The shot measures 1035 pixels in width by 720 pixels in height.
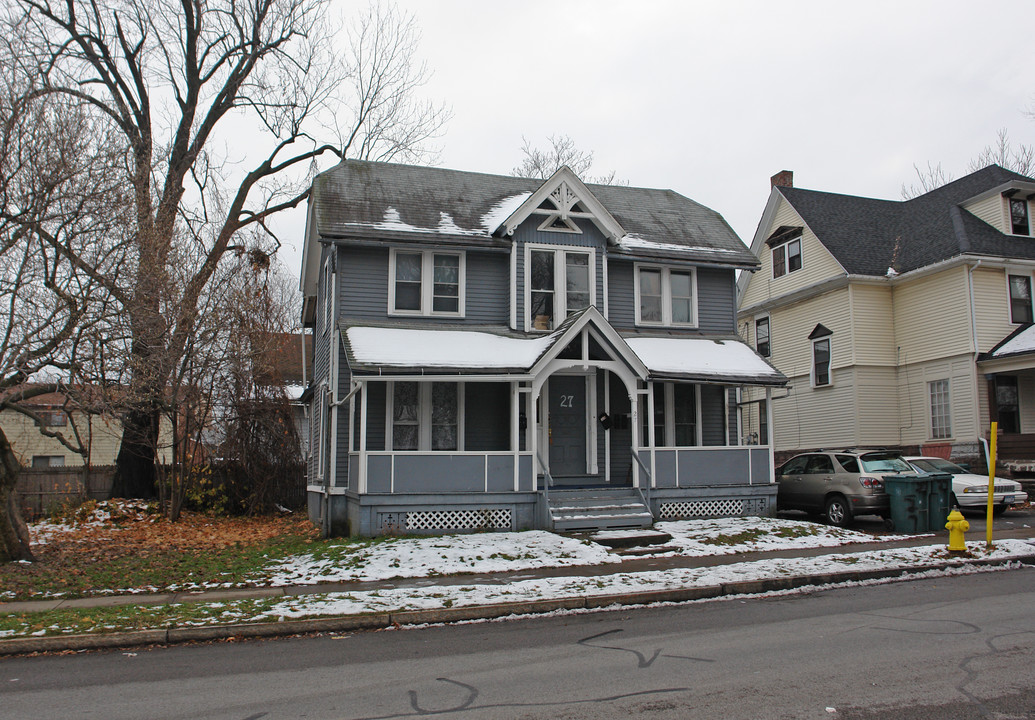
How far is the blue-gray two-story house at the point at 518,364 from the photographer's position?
1578 centimetres

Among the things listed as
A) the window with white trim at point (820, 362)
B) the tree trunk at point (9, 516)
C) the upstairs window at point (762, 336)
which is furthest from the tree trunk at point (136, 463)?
the upstairs window at point (762, 336)

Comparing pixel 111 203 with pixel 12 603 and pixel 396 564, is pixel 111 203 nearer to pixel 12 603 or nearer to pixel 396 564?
pixel 12 603

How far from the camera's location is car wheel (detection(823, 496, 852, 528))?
54.4 feet

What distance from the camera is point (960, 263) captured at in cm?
2470

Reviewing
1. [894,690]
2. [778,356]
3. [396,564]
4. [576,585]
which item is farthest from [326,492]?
[778,356]

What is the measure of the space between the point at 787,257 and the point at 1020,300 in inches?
309

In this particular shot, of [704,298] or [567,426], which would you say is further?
[704,298]

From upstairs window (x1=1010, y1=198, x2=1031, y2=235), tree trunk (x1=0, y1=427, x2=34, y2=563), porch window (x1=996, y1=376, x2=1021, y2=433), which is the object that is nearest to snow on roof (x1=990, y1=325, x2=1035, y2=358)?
porch window (x1=996, y1=376, x2=1021, y2=433)

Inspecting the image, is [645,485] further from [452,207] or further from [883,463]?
[452,207]

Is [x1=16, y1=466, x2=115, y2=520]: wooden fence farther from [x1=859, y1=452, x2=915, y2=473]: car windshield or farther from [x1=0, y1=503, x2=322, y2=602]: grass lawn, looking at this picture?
[x1=859, y1=452, x2=915, y2=473]: car windshield

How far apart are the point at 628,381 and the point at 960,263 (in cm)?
1416

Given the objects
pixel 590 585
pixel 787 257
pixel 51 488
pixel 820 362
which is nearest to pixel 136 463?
pixel 51 488

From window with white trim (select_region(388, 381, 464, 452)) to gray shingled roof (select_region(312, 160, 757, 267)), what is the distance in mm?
3414

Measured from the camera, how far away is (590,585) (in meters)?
10.9
